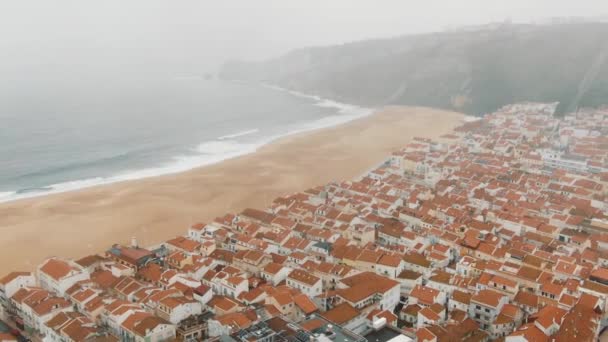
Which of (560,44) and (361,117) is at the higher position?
(560,44)

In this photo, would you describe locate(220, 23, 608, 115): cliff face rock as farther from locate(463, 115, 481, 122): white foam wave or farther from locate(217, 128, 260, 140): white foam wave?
locate(217, 128, 260, 140): white foam wave

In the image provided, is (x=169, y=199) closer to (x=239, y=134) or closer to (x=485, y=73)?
(x=239, y=134)

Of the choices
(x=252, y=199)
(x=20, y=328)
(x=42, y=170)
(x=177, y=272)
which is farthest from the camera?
(x=42, y=170)

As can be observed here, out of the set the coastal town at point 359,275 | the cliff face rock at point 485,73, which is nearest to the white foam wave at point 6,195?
the coastal town at point 359,275

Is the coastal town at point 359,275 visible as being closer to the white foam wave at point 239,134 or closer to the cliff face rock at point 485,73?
the white foam wave at point 239,134

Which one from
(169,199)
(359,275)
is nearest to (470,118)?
(169,199)

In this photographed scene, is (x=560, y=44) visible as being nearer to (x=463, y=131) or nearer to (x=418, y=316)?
(x=463, y=131)

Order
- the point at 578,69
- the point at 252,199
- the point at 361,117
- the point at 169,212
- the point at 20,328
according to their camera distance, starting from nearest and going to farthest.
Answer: the point at 20,328 < the point at 169,212 < the point at 252,199 < the point at 361,117 < the point at 578,69

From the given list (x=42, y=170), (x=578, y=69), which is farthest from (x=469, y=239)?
(x=578, y=69)
